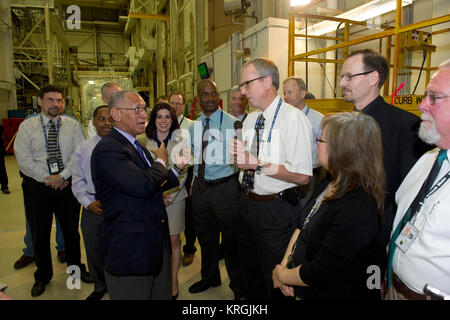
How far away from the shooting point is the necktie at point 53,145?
9.56 feet

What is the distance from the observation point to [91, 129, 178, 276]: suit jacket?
5.18 feet

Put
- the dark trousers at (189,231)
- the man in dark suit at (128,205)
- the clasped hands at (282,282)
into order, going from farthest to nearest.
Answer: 1. the dark trousers at (189,231)
2. the man in dark suit at (128,205)
3. the clasped hands at (282,282)

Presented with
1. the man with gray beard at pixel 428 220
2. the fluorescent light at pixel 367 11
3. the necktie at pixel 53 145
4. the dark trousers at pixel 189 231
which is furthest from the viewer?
the fluorescent light at pixel 367 11

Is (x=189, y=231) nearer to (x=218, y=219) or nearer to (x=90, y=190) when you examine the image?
(x=218, y=219)

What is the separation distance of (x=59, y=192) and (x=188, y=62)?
9.11 meters

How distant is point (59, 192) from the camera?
2877mm

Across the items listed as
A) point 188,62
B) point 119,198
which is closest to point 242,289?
point 119,198

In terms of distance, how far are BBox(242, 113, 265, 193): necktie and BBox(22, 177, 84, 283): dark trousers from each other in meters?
1.96

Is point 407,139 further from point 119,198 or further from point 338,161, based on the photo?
point 119,198

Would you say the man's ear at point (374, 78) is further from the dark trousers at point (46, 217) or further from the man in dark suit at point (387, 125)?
the dark trousers at point (46, 217)

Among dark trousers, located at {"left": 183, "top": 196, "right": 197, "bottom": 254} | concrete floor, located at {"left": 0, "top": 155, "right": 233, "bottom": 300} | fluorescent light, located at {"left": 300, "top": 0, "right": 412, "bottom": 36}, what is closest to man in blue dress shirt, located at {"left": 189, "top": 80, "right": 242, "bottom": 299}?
concrete floor, located at {"left": 0, "top": 155, "right": 233, "bottom": 300}

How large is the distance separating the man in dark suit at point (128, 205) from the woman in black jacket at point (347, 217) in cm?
87

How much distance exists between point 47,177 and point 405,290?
299 centimetres

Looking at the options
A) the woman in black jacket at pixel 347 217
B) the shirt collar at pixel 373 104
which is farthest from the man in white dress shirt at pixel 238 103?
A: the woman in black jacket at pixel 347 217
